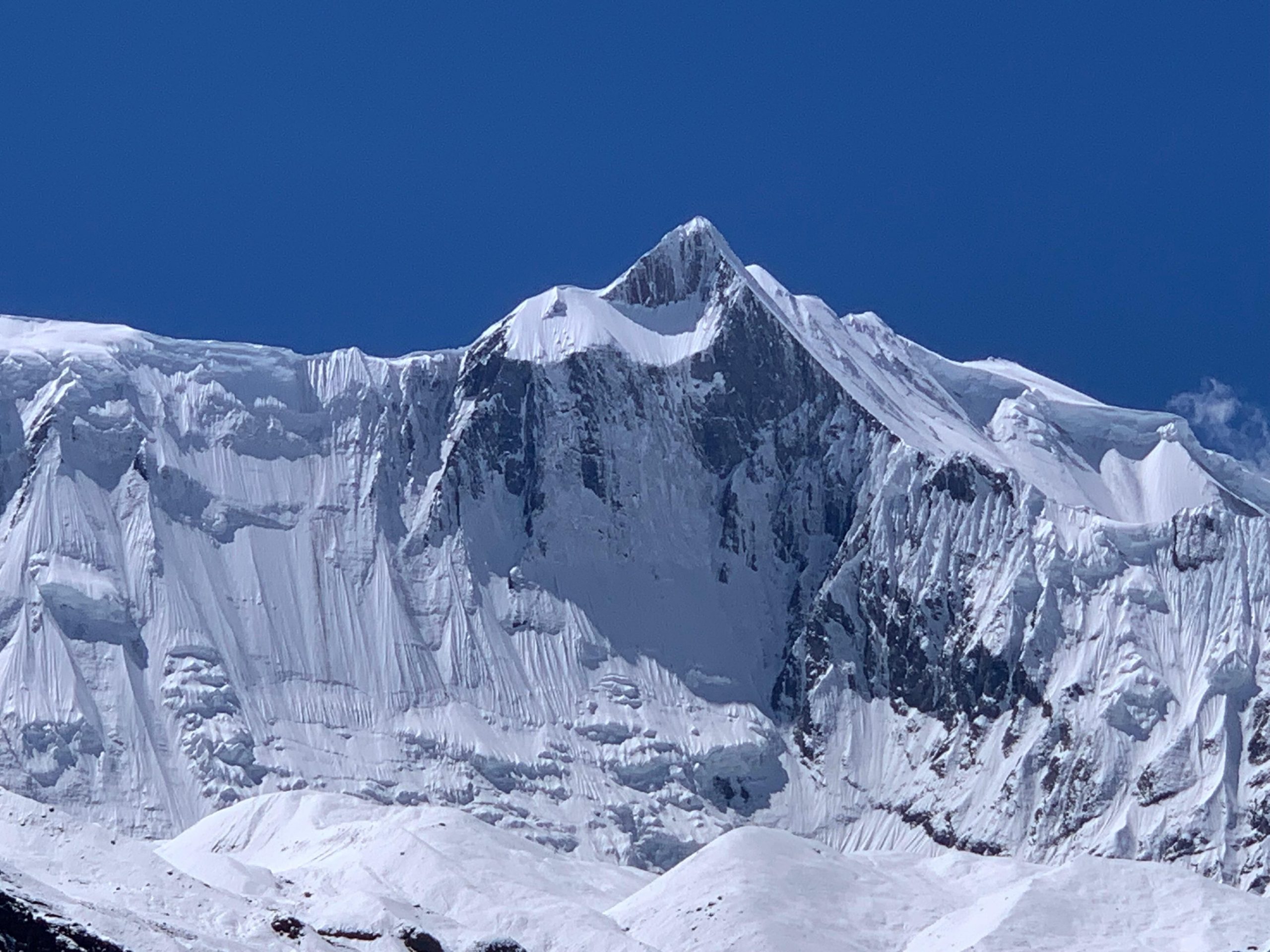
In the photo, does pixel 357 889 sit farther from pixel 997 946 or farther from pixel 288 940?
pixel 997 946

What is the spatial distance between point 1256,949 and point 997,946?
18.7 meters

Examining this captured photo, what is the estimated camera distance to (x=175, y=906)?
175 metres

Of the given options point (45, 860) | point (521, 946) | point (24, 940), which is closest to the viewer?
point (24, 940)

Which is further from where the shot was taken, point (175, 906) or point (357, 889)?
point (357, 889)

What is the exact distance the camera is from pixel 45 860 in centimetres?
18388

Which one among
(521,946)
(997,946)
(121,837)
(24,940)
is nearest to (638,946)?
(521,946)

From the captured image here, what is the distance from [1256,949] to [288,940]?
72.3 meters

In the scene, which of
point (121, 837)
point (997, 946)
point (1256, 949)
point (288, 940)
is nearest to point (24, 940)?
point (288, 940)

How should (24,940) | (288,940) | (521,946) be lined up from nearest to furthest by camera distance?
(24,940), (288,940), (521,946)

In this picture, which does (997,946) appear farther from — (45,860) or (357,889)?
(45,860)

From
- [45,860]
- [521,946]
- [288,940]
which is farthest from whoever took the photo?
[521,946]

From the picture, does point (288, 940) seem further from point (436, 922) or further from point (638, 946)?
point (638, 946)

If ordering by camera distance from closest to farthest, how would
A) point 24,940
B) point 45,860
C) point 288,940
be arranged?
point 24,940
point 288,940
point 45,860

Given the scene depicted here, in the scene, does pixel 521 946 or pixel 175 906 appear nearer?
pixel 175 906
